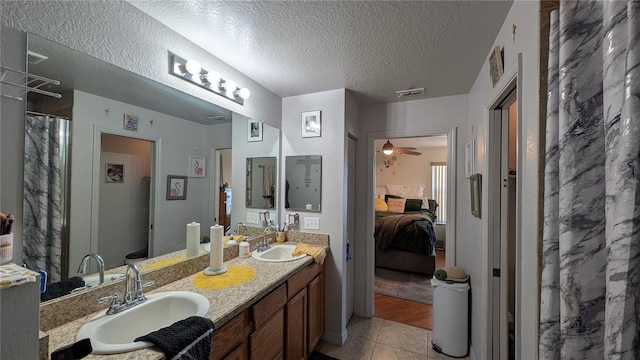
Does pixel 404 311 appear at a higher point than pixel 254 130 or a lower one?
lower

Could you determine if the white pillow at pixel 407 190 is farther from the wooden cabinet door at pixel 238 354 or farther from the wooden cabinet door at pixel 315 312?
the wooden cabinet door at pixel 238 354

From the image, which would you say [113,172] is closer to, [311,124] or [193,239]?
[193,239]

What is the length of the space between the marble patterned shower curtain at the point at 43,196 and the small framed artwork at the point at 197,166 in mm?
685

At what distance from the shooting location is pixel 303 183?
7.88 feet

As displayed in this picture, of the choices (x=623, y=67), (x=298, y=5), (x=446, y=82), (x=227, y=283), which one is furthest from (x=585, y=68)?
(x=227, y=283)

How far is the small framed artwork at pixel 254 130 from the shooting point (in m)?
2.18

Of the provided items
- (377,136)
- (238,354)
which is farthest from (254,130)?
(238,354)

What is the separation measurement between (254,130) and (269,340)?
1.65 m

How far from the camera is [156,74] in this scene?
1.39 meters

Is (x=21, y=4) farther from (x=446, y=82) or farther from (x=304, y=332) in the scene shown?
(x=446, y=82)

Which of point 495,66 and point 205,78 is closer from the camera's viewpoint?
point 495,66

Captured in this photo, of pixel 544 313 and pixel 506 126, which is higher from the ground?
pixel 506 126

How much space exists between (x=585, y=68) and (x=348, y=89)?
1.79 meters

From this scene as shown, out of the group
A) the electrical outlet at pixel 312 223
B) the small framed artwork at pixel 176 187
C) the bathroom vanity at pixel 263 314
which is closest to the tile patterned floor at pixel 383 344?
the bathroom vanity at pixel 263 314
